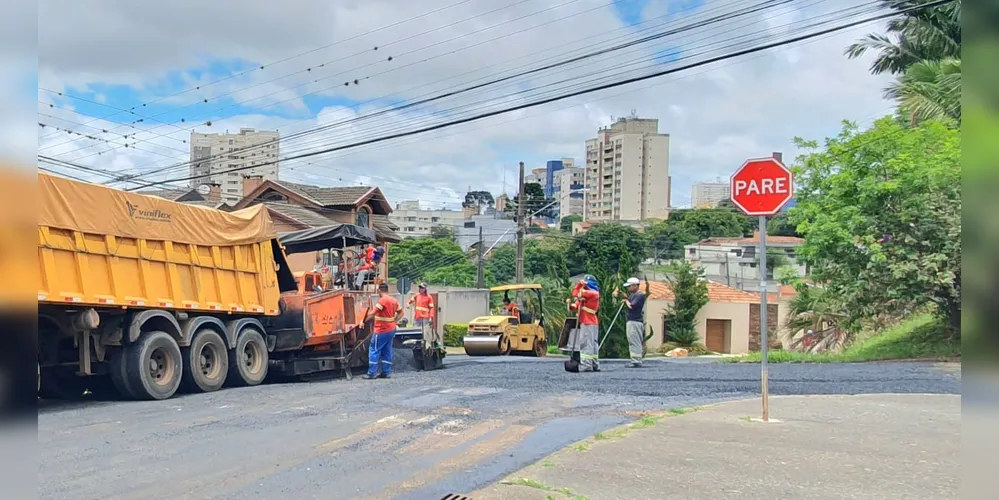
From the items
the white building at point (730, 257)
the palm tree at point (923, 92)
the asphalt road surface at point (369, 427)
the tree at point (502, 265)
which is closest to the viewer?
the asphalt road surface at point (369, 427)

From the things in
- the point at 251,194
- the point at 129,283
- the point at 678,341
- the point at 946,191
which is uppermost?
the point at 251,194

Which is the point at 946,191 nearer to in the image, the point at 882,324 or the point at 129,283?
the point at 882,324

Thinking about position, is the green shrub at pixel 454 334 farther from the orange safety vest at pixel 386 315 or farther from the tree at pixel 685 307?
the orange safety vest at pixel 386 315

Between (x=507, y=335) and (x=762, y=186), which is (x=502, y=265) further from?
(x=762, y=186)

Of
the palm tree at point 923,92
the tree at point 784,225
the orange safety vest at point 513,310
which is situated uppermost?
the palm tree at point 923,92

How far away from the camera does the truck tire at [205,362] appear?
12.6m

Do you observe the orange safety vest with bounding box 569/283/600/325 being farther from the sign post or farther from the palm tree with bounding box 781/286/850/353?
the palm tree with bounding box 781/286/850/353

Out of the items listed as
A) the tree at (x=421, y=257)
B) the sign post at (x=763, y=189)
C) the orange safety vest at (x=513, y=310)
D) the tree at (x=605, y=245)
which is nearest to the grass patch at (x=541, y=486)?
the sign post at (x=763, y=189)

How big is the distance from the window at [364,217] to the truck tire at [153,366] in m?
30.6

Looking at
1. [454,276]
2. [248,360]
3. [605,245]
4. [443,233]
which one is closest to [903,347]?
[248,360]

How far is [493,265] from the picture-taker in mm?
63250

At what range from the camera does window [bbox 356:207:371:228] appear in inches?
1697
